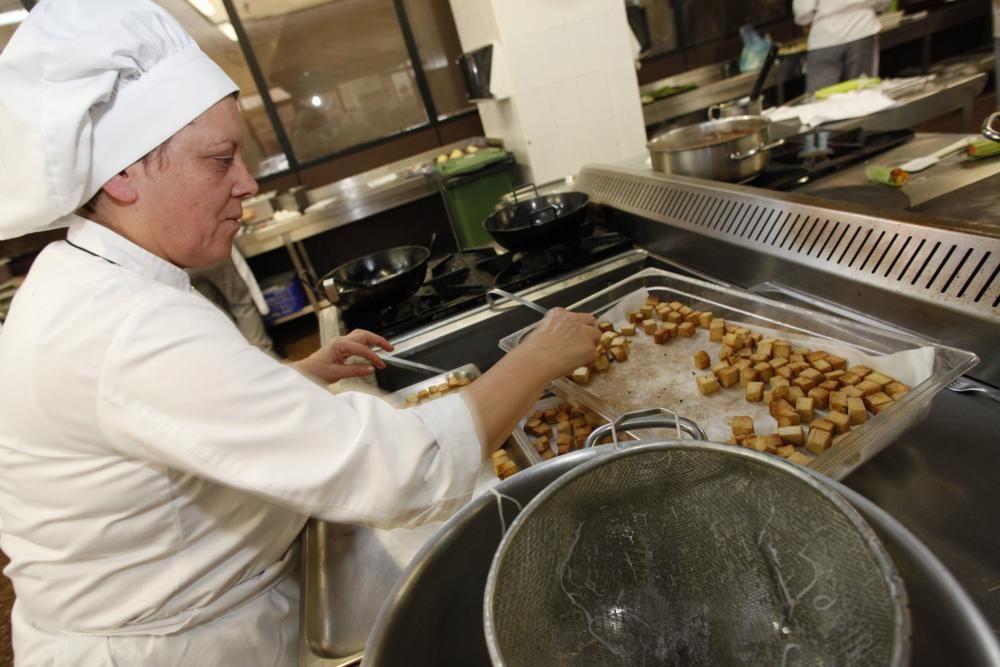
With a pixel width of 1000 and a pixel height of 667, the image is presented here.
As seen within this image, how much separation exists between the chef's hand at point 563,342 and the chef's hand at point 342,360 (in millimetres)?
531

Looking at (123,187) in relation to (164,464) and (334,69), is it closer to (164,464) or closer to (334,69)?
(164,464)

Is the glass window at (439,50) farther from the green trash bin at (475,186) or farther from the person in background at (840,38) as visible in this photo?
the person in background at (840,38)

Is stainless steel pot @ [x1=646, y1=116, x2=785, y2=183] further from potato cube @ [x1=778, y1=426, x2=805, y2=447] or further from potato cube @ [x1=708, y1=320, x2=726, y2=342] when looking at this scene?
potato cube @ [x1=778, y1=426, x2=805, y2=447]

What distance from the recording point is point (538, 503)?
1.82 ft

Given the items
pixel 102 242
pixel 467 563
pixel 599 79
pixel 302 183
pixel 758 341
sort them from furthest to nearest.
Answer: pixel 302 183, pixel 599 79, pixel 758 341, pixel 102 242, pixel 467 563

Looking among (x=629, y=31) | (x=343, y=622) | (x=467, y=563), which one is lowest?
(x=343, y=622)

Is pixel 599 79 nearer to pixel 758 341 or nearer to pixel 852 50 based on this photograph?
pixel 852 50

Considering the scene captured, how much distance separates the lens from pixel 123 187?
0.81m

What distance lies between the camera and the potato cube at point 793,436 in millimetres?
928

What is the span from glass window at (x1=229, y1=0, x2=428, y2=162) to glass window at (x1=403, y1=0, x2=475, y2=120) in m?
0.16

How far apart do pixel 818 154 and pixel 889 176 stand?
432mm

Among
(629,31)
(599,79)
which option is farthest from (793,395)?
(629,31)

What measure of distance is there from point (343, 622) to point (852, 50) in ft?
16.6

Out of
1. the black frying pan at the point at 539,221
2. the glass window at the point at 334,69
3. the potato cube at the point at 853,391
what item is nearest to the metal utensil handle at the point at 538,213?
the black frying pan at the point at 539,221
